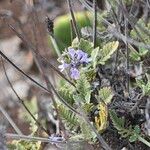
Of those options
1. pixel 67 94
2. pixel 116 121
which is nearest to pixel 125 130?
pixel 116 121

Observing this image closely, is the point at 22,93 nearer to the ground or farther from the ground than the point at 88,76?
farther from the ground

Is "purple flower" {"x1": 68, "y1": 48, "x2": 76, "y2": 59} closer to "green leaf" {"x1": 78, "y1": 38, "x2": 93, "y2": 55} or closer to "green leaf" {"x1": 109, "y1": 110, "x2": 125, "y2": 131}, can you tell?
"green leaf" {"x1": 78, "y1": 38, "x2": 93, "y2": 55}

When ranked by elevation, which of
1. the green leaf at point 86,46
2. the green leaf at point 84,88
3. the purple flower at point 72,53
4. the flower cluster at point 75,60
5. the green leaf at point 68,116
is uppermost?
the green leaf at point 86,46

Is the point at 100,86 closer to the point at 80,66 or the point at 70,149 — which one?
the point at 80,66

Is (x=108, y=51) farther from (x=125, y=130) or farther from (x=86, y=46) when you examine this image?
(x=125, y=130)

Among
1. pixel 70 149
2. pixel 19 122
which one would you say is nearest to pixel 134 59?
pixel 70 149

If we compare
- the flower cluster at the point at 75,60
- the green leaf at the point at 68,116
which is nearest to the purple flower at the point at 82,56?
the flower cluster at the point at 75,60

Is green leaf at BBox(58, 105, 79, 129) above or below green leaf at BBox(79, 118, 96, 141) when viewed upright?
above

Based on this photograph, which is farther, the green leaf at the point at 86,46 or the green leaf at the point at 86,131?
the green leaf at the point at 86,46

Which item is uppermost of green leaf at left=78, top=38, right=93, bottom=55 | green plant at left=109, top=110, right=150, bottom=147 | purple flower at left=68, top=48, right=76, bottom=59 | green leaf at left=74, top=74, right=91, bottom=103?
green leaf at left=78, top=38, right=93, bottom=55

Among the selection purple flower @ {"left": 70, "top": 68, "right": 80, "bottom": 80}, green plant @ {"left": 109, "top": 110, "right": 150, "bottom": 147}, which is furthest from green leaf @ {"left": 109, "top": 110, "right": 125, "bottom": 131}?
purple flower @ {"left": 70, "top": 68, "right": 80, "bottom": 80}

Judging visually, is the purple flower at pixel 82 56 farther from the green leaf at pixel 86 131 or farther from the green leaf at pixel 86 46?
the green leaf at pixel 86 131
